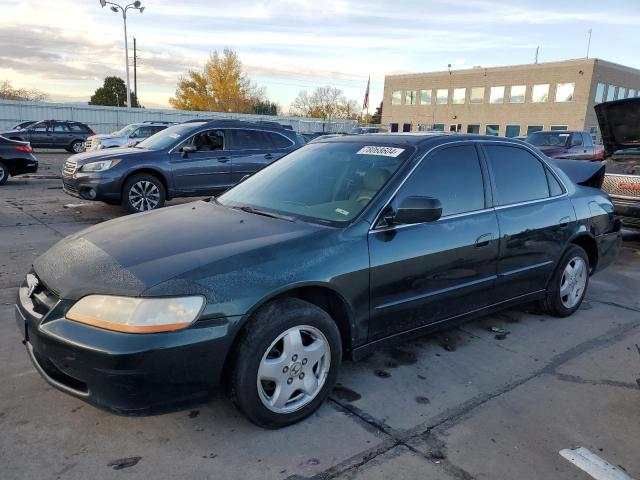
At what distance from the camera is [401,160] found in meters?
3.47

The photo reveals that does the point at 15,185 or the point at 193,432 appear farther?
the point at 15,185

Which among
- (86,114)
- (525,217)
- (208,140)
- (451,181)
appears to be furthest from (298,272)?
(86,114)

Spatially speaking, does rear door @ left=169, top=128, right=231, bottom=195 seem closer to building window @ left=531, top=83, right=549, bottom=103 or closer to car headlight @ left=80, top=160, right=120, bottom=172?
car headlight @ left=80, top=160, right=120, bottom=172

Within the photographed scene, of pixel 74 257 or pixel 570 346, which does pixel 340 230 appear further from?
pixel 570 346

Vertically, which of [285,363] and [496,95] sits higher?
[496,95]

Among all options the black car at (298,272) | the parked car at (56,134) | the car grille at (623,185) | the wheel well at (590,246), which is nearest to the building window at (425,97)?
the parked car at (56,134)

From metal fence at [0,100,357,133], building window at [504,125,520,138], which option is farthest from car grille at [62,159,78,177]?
building window at [504,125,520,138]

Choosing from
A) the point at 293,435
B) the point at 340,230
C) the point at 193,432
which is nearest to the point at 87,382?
the point at 193,432

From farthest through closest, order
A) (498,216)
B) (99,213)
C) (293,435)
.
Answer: (99,213) < (498,216) < (293,435)

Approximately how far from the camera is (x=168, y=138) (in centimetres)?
925

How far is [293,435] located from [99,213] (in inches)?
304

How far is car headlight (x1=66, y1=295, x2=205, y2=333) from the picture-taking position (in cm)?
238

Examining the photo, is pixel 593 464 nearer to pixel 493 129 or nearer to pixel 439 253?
pixel 439 253

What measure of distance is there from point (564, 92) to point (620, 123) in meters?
40.5
